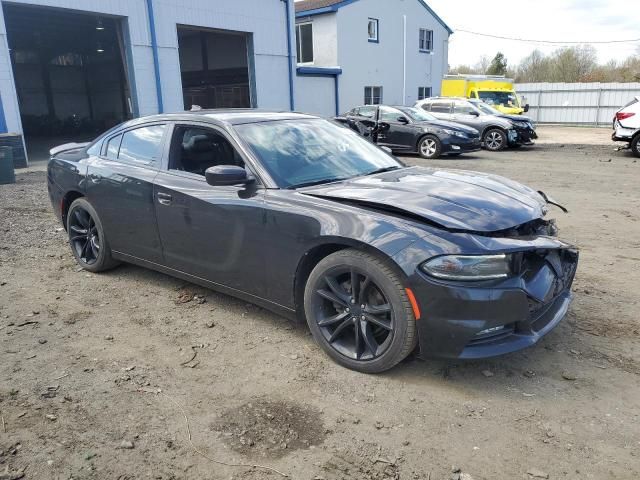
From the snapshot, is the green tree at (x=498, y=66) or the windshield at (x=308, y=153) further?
the green tree at (x=498, y=66)

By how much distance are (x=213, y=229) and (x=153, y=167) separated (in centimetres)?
95

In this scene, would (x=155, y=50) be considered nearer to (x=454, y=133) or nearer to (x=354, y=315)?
(x=454, y=133)

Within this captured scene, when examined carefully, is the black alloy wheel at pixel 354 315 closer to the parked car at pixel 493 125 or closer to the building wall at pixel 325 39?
the parked car at pixel 493 125

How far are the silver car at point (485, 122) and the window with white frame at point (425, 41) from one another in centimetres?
1388

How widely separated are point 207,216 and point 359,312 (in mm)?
1420

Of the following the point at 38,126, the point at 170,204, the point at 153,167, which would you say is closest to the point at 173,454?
the point at 170,204

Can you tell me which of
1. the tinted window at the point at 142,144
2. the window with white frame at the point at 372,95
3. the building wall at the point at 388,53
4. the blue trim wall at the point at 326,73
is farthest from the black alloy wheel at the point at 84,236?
Answer: the window with white frame at the point at 372,95

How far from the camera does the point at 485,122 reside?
55.9ft

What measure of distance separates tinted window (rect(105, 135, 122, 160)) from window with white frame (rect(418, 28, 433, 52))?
28.0 meters

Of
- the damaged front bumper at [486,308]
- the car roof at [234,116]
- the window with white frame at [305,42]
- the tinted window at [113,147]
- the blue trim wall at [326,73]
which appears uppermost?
the window with white frame at [305,42]

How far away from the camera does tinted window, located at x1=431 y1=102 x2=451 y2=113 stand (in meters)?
18.0

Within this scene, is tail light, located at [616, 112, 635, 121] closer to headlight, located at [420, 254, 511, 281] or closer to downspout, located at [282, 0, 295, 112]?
downspout, located at [282, 0, 295, 112]

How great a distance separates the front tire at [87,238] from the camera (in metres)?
5.04

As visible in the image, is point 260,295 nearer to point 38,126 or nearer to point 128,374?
point 128,374
